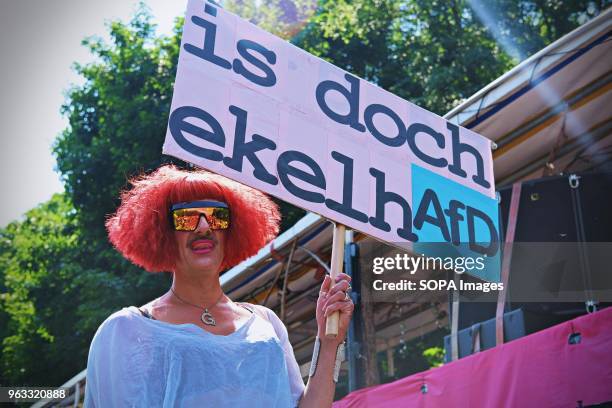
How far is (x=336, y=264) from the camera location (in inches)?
109

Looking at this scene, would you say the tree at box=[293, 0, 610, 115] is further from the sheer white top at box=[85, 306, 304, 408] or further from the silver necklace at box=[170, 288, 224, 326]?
the sheer white top at box=[85, 306, 304, 408]

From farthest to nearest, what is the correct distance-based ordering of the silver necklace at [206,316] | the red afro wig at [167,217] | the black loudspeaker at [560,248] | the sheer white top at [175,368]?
the black loudspeaker at [560,248] < the red afro wig at [167,217] < the silver necklace at [206,316] < the sheer white top at [175,368]

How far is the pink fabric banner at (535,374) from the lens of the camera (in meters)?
3.92

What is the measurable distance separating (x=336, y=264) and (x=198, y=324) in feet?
1.77

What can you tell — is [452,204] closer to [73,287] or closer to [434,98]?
[434,98]

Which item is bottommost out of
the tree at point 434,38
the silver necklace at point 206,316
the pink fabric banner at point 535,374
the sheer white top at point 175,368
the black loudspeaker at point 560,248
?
the sheer white top at point 175,368

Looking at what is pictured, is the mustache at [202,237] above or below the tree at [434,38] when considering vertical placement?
below

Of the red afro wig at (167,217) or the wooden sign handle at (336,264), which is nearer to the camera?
the wooden sign handle at (336,264)

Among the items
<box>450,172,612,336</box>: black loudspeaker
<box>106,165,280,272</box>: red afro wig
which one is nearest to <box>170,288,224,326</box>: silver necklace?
<box>106,165,280,272</box>: red afro wig

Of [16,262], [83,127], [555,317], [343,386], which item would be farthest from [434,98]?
[16,262]

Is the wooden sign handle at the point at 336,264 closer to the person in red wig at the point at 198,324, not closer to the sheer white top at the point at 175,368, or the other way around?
the person in red wig at the point at 198,324

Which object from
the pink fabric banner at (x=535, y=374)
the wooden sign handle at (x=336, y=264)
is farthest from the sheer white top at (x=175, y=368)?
the pink fabric banner at (x=535, y=374)

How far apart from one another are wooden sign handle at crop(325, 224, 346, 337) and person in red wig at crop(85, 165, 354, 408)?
0.07ft

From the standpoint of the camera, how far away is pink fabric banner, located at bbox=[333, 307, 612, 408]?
392 centimetres
